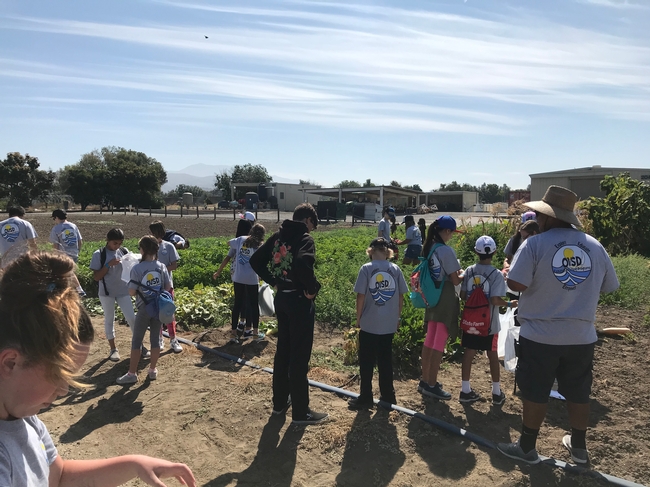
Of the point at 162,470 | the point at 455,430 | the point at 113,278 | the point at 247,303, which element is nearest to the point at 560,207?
the point at 455,430

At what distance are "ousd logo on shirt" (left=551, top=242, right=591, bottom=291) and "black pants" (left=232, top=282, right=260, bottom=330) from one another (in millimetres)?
4612

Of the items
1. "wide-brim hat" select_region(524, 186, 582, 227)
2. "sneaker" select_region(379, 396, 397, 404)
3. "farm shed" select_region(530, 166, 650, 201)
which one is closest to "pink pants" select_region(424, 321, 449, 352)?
A: "sneaker" select_region(379, 396, 397, 404)

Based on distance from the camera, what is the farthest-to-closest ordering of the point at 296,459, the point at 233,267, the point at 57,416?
the point at 233,267, the point at 57,416, the point at 296,459

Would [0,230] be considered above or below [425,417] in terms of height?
above

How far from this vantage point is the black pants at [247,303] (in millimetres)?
7168

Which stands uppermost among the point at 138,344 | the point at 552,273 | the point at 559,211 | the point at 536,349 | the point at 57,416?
the point at 559,211

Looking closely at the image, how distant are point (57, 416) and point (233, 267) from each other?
3.16 m

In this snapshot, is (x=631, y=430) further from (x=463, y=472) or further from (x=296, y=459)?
(x=296, y=459)

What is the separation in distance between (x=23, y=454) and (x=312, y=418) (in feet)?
11.4

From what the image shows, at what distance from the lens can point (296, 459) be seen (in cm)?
398

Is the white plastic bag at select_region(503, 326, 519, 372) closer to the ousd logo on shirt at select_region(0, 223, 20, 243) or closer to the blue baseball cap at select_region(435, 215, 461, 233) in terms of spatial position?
the blue baseball cap at select_region(435, 215, 461, 233)

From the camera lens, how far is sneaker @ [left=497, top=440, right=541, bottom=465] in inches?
149

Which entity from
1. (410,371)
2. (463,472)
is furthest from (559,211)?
(410,371)

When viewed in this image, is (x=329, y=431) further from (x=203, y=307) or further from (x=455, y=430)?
(x=203, y=307)
